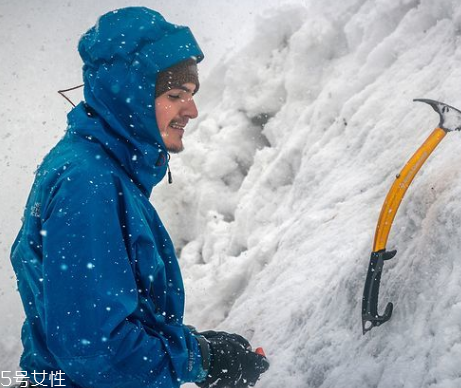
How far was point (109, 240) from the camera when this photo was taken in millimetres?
1412

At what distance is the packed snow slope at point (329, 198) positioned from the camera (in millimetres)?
1870

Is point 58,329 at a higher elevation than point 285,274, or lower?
higher

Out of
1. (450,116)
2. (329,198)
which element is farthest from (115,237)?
(329,198)

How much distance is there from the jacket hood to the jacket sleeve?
0.90ft

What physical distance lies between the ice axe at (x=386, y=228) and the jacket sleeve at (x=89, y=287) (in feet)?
3.41

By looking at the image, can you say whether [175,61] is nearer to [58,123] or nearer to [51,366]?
[51,366]

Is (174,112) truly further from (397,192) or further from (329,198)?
(329,198)

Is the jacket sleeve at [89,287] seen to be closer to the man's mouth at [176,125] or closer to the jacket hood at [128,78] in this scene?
the jacket hood at [128,78]

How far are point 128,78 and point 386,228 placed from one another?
4.26 ft

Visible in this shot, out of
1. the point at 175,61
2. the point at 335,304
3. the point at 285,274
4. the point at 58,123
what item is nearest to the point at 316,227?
the point at 285,274

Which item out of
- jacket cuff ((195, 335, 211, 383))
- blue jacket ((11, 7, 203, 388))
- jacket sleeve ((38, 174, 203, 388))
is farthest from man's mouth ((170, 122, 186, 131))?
jacket cuff ((195, 335, 211, 383))

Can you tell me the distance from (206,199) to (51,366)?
18.4ft

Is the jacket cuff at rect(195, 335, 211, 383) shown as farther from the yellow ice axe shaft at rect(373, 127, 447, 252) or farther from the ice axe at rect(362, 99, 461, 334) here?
the yellow ice axe shaft at rect(373, 127, 447, 252)

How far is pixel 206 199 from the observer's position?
7184 mm
